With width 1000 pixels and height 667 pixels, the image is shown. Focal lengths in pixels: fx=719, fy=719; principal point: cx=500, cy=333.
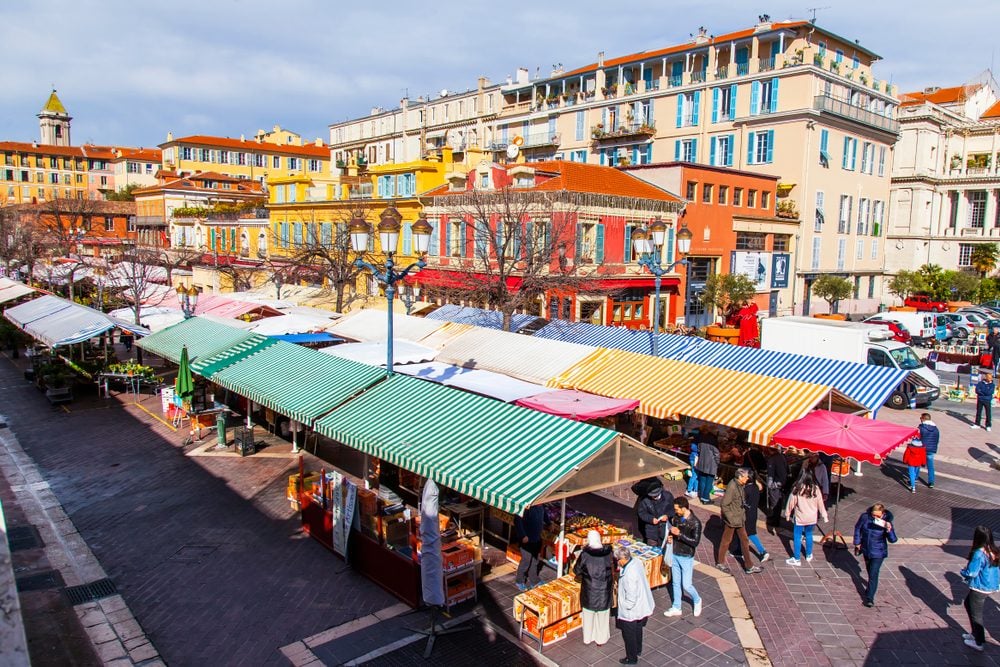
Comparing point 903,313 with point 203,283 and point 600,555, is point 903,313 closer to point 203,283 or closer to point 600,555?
point 600,555

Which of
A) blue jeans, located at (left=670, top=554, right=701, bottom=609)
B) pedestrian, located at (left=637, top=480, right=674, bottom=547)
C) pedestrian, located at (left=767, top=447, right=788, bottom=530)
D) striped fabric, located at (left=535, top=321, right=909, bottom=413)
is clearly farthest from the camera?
striped fabric, located at (left=535, top=321, right=909, bottom=413)

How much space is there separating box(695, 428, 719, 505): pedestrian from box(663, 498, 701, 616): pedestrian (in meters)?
4.05

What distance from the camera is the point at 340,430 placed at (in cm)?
1159

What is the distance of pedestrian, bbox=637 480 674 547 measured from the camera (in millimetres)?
9938

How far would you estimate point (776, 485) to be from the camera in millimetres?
12195

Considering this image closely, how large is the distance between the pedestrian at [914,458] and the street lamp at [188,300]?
21.0 m

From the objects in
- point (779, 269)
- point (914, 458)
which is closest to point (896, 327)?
point (779, 269)

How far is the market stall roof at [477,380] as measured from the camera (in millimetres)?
14406

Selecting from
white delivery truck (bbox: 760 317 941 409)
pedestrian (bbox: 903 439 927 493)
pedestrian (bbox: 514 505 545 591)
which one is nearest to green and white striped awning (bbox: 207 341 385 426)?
pedestrian (bbox: 514 505 545 591)

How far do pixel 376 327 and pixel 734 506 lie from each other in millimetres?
13830

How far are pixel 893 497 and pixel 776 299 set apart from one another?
28.9 meters

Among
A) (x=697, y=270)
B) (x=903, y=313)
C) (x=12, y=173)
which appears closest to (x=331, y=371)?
(x=697, y=270)

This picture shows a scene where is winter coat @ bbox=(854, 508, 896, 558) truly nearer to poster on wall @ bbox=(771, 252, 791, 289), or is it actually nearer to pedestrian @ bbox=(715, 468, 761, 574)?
pedestrian @ bbox=(715, 468, 761, 574)

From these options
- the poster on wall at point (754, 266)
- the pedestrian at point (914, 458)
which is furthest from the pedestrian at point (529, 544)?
the poster on wall at point (754, 266)
